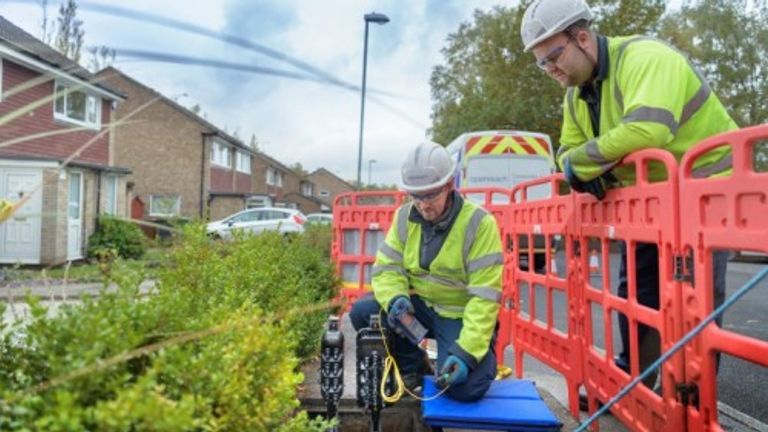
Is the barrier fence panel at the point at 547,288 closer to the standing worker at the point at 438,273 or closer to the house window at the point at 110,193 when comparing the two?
the standing worker at the point at 438,273

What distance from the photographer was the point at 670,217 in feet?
8.26

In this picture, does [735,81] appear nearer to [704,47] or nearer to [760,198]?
[704,47]

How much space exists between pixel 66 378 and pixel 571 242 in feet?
9.58

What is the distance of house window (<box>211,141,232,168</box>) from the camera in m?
35.4

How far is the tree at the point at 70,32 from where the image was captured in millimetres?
1149

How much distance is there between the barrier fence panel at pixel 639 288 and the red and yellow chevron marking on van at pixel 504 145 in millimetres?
8479

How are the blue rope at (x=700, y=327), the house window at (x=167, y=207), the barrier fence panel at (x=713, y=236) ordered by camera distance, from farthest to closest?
the house window at (x=167, y=207), the barrier fence panel at (x=713, y=236), the blue rope at (x=700, y=327)

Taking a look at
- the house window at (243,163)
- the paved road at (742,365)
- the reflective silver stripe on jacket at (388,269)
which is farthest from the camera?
the house window at (243,163)

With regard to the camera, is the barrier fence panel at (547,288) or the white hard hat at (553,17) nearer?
the white hard hat at (553,17)

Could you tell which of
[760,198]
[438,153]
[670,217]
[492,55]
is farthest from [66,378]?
[492,55]

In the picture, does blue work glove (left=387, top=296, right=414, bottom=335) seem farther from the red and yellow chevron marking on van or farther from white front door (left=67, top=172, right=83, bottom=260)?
white front door (left=67, top=172, right=83, bottom=260)

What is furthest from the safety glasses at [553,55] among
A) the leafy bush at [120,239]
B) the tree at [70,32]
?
the leafy bush at [120,239]

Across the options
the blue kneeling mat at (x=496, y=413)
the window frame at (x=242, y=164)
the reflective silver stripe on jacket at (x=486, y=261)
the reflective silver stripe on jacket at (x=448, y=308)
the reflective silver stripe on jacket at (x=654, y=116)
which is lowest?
the blue kneeling mat at (x=496, y=413)

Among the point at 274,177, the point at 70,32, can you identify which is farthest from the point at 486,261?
the point at 274,177
